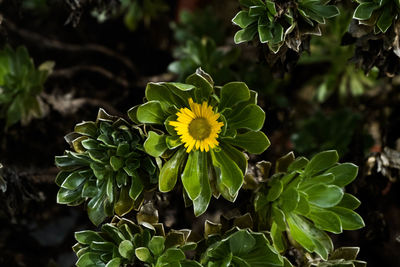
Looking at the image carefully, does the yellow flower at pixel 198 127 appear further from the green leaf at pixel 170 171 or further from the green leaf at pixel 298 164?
the green leaf at pixel 298 164

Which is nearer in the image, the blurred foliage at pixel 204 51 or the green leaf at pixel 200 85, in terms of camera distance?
the green leaf at pixel 200 85

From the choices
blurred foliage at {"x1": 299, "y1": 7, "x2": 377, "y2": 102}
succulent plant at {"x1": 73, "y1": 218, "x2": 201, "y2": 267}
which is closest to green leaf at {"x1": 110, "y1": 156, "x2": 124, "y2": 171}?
succulent plant at {"x1": 73, "y1": 218, "x2": 201, "y2": 267}

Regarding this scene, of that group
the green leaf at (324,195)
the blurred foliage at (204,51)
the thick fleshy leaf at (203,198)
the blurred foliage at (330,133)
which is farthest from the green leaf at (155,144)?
the blurred foliage at (330,133)

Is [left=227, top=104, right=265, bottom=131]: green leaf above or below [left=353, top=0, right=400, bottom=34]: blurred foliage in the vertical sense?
below

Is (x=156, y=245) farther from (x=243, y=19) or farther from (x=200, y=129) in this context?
(x=243, y=19)

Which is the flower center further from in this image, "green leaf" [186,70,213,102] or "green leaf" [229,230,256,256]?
"green leaf" [229,230,256,256]

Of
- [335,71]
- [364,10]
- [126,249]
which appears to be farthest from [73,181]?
[335,71]
